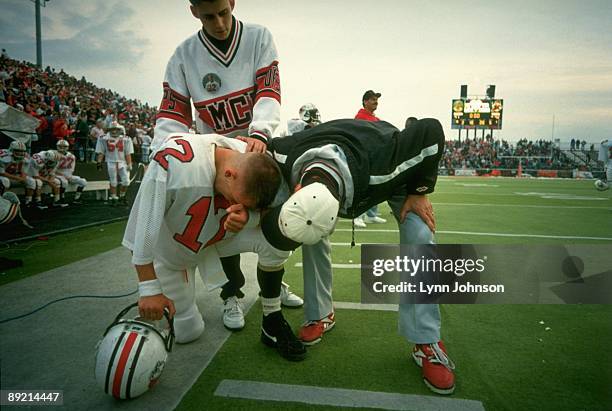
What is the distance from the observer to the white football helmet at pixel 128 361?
1787 millimetres

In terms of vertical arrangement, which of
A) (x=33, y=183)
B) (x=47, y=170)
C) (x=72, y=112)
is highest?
(x=72, y=112)

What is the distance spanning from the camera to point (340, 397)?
6.25ft

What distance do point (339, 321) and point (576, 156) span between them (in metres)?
44.6

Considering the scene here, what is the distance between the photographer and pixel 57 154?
9938 millimetres

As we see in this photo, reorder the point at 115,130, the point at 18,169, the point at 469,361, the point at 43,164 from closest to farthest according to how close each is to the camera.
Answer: the point at 469,361 < the point at 18,169 < the point at 43,164 < the point at 115,130

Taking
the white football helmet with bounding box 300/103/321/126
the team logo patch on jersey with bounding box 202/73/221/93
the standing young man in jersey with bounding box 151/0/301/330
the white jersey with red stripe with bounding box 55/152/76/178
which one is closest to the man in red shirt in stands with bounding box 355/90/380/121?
the white football helmet with bounding box 300/103/321/126

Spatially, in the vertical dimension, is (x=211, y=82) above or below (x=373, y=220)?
above

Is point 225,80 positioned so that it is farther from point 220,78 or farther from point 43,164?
point 43,164

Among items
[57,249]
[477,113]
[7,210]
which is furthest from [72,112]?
[477,113]

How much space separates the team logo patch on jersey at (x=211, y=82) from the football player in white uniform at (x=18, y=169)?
313 inches

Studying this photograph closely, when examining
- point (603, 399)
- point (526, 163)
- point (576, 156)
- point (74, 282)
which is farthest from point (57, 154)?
point (576, 156)

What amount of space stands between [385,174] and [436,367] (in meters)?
1.11

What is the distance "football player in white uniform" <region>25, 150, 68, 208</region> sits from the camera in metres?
9.30

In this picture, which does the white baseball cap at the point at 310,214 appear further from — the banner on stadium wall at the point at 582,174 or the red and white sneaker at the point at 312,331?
the banner on stadium wall at the point at 582,174
